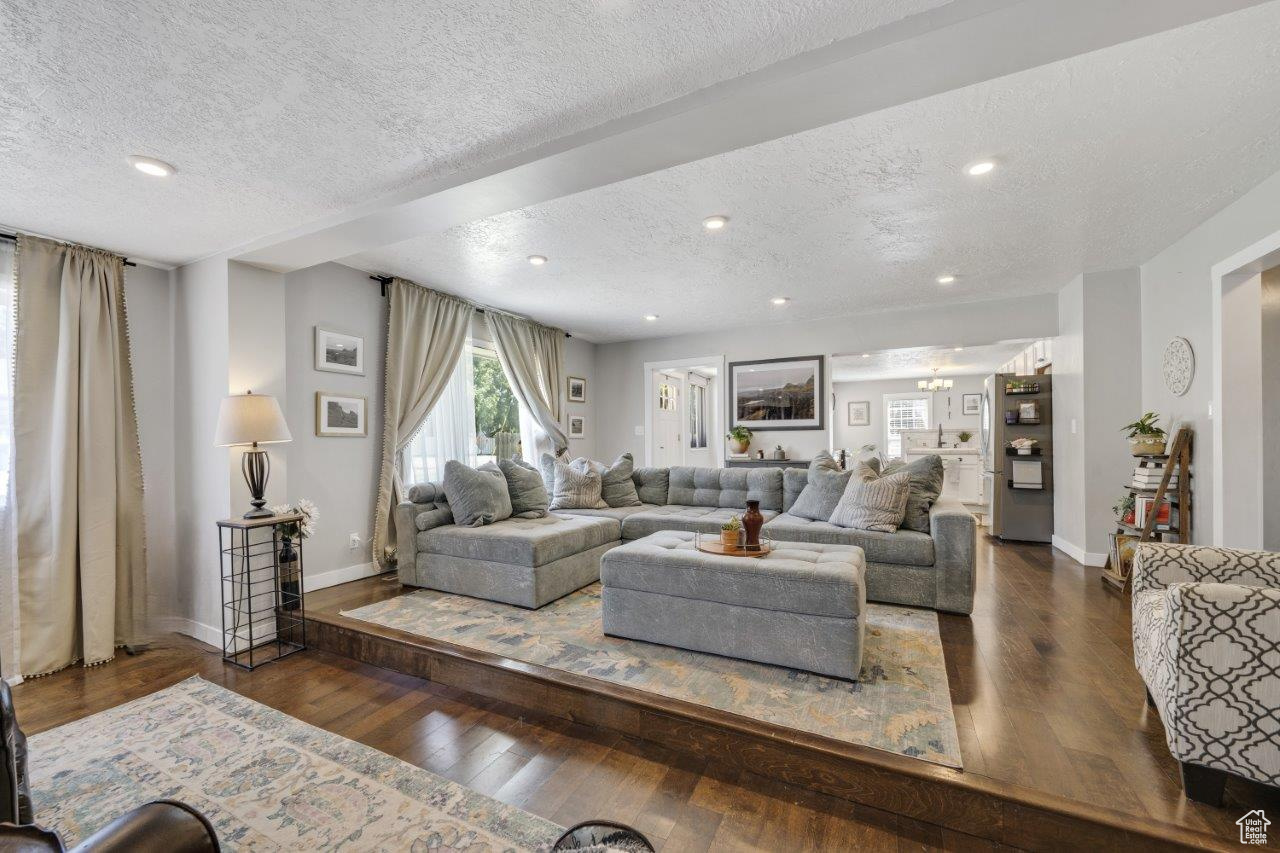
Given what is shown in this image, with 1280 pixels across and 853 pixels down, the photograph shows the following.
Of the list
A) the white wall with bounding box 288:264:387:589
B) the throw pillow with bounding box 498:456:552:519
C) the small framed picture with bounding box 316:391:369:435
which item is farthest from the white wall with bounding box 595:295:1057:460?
the small framed picture with bounding box 316:391:369:435

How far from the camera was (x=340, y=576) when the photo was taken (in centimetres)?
389

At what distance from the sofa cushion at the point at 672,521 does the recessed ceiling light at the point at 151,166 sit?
11.0ft

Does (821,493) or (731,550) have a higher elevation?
(821,493)

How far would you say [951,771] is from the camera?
5.50ft

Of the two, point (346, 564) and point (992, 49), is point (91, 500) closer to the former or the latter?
point (346, 564)

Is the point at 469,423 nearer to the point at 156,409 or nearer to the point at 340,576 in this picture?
the point at 340,576

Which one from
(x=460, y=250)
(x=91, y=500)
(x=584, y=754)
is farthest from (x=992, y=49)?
(x=91, y=500)

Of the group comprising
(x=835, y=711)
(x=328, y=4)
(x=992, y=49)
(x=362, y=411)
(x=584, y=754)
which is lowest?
(x=584, y=754)

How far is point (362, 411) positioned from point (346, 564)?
115cm

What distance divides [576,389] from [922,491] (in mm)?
4248

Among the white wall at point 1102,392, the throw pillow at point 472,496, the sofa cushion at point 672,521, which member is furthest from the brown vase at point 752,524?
the white wall at point 1102,392

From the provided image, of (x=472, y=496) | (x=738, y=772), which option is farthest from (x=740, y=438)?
(x=738, y=772)

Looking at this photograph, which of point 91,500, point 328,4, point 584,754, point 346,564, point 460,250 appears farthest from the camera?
point 346,564

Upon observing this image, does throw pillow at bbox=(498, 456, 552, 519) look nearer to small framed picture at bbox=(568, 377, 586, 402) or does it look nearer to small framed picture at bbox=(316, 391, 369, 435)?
small framed picture at bbox=(316, 391, 369, 435)
